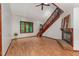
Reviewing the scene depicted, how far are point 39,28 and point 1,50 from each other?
1881 millimetres

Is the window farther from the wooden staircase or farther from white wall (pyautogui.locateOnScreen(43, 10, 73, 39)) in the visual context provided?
white wall (pyautogui.locateOnScreen(43, 10, 73, 39))

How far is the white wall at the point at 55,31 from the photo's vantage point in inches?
170

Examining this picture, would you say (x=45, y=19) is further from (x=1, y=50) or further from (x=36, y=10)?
(x=1, y=50)

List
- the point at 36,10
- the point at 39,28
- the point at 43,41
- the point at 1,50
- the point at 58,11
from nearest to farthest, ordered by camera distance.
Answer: the point at 1,50 < the point at 58,11 < the point at 36,10 < the point at 39,28 < the point at 43,41

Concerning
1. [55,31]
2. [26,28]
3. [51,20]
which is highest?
[51,20]

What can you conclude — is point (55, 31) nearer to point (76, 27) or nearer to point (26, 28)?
point (76, 27)

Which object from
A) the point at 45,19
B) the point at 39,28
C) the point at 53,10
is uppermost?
the point at 53,10

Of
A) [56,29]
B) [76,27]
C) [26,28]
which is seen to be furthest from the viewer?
[26,28]

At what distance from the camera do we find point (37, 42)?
511cm

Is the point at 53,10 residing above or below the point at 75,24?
above

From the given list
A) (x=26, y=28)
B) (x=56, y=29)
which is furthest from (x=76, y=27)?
(x=26, y=28)

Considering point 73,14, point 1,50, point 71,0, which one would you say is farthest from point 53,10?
point 1,50

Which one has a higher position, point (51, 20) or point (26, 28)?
point (51, 20)

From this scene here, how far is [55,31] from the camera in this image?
4.70 metres
